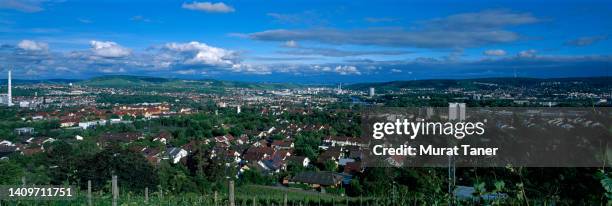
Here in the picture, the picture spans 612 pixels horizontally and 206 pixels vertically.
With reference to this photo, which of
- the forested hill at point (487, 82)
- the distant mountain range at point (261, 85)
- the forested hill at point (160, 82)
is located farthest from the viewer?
the forested hill at point (160, 82)

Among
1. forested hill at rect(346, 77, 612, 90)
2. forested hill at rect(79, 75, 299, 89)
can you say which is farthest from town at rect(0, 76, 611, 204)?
forested hill at rect(79, 75, 299, 89)

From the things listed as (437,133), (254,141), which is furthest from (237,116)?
(437,133)

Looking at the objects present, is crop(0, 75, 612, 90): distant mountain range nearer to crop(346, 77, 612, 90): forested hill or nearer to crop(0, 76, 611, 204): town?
crop(346, 77, 612, 90): forested hill

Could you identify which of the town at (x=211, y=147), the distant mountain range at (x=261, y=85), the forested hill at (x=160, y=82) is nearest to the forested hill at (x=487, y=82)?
the distant mountain range at (x=261, y=85)

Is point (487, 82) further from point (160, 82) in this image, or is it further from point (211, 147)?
point (160, 82)

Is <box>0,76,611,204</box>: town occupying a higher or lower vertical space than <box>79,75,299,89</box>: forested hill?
lower

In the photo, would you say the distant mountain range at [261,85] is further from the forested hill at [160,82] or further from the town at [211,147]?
the town at [211,147]

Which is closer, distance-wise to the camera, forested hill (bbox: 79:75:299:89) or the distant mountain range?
the distant mountain range

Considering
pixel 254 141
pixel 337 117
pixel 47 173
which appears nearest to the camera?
pixel 47 173

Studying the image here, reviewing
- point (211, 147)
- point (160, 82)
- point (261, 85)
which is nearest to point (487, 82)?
point (211, 147)

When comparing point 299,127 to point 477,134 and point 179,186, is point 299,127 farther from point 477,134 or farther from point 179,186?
point 477,134

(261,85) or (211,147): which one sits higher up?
(261,85)
